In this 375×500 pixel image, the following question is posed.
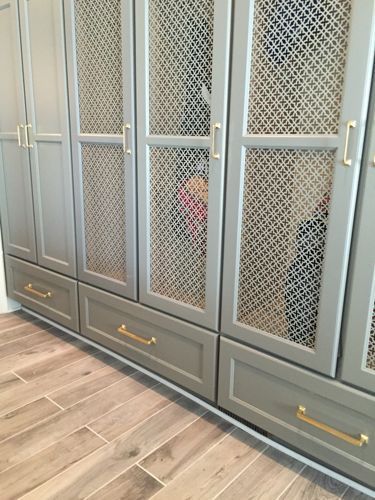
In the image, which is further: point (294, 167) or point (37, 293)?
point (37, 293)

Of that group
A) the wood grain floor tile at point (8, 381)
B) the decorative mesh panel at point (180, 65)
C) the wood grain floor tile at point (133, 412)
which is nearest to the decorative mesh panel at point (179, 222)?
the decorative mesh panel at point (180, 65)

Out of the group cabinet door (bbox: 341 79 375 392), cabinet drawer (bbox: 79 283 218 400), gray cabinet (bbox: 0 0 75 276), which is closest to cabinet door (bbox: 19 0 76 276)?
gray cabinet (bbox: 0 0 75 276)

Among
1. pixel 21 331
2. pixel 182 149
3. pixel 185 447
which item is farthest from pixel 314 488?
pixel 21 331

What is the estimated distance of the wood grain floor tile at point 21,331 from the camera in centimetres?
237

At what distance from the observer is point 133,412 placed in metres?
1.73

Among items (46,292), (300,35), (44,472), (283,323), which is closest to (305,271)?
(283,323)

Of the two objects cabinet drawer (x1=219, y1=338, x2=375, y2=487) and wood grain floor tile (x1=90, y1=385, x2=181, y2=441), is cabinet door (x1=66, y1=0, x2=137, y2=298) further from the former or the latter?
cabinet drawer (x1=219, y1=338, x2=375, y2=487)

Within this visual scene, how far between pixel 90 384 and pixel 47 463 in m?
0.50

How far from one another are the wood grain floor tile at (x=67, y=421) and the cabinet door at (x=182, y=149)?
0.46m

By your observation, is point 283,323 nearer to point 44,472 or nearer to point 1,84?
A: point 44,472

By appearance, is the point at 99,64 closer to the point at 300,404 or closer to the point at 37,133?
the point at 37,133

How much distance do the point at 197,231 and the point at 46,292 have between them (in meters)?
1.20

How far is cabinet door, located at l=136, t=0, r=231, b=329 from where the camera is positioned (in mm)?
1393

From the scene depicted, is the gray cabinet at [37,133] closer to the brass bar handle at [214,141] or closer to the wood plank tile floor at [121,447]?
the wood plank tile floor at [121,447]
